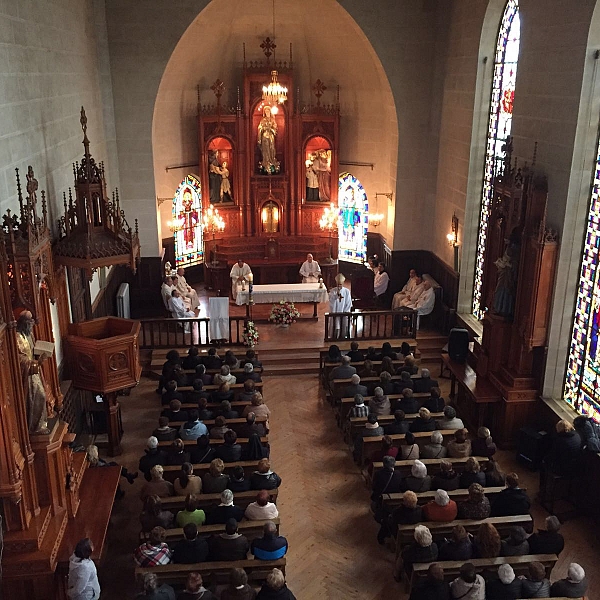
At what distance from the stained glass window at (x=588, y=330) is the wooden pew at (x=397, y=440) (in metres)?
2.26

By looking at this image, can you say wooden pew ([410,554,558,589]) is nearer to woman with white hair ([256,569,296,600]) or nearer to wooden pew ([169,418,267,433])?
woman with white hair ([256,569,296,600])

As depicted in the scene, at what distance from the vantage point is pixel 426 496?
28.2ft

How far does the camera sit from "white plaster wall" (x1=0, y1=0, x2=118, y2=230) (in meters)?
8.60

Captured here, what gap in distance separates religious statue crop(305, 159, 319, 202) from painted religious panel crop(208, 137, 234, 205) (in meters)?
2.43

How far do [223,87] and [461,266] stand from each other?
9416mm

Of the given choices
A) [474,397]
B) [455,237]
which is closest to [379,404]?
[474,397]

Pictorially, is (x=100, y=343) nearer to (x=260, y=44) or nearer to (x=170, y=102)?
(x=170, y=102)

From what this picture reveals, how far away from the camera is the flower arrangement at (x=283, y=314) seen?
53.0 feet

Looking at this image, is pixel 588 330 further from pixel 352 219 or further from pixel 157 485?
pixel 352 219

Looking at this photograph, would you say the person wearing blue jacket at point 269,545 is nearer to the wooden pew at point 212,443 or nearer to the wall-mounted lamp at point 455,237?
the wooden pew at point 212,443

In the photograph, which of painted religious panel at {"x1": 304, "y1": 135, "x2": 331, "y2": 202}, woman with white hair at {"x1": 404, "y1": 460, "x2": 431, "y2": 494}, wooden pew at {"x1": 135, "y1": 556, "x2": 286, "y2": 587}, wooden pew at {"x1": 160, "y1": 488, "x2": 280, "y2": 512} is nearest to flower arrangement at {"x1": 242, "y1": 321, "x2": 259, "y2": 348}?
wooden pew at {"x1": 160, "y1": 488, "x2": 280, "y2": 512}

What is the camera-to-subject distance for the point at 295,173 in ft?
65.7

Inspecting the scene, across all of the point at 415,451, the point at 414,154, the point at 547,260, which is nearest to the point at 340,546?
the point at 415,451

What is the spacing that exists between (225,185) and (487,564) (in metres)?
15.0
